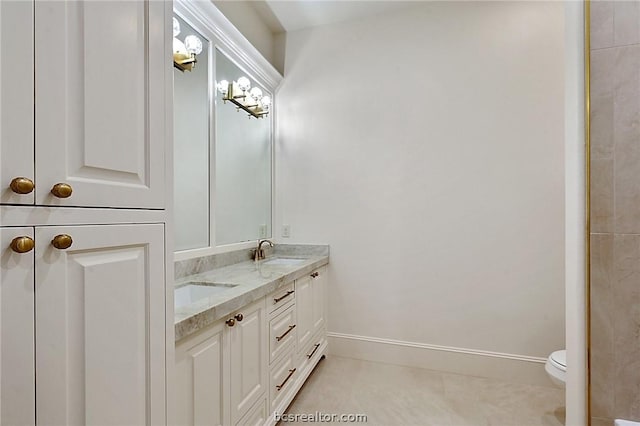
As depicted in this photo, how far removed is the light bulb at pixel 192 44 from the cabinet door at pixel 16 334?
1619mm

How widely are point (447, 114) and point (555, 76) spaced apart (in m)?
0.73

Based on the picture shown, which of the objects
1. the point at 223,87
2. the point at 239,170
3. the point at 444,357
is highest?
the point at 223,87

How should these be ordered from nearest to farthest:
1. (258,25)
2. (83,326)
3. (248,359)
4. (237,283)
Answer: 1. (83,326)
2. (248,359)
3. (237,283)
4. (258,25)

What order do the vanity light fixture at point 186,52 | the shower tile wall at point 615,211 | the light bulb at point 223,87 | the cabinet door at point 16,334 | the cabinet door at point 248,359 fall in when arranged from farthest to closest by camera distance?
1. the light bulb at point 223,87
2. the vanity light fixture at point 186,52
3. the cabinet door at point 248,359
4. the shower tile wall at point 615,211
5. the cabinet door at point 16,334

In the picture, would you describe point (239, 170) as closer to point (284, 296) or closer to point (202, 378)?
point (284, 296)

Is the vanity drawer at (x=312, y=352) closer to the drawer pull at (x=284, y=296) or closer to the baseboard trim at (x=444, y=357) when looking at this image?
the baseboard trim at (x=444, y=357)

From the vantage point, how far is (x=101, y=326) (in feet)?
2.53

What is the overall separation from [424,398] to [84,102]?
2396 millimetres

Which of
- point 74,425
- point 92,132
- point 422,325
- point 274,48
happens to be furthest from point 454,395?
point 274,48

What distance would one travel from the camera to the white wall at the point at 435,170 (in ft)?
7.65

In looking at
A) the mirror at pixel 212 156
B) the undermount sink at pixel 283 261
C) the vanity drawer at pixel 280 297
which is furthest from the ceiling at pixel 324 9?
the vanity drawer at pixel 280 297

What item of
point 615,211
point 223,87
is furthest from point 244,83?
point 615,211

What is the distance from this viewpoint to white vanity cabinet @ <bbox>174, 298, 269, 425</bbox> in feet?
3.74

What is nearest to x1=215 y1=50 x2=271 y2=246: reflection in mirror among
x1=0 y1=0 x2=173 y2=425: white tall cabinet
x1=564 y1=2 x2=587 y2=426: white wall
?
x1=0 y1=0 x2=173 y2=425: white tall cabinet
